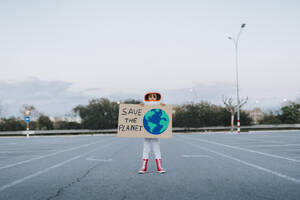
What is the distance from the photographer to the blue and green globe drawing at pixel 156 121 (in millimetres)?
6668

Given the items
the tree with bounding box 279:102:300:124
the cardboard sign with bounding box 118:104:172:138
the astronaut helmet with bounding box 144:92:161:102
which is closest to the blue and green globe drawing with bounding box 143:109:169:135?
the cardboard sign with bounding box 118:104:172:138

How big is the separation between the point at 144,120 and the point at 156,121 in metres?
0.30

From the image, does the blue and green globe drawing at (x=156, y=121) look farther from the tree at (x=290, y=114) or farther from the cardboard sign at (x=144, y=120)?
the tree at (x=290, y=114)

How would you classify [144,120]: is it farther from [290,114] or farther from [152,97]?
[290,114]

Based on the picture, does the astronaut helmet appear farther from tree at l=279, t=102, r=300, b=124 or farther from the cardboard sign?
tree at l=279, t=102, r=300, b=124

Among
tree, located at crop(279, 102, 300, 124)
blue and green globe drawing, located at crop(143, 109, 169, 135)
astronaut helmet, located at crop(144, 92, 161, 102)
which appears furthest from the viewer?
tree, located at crop(279, 102, 300, 124)

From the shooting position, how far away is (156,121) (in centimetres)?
677

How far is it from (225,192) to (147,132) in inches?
102

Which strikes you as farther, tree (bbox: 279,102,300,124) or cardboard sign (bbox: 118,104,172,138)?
tree (bbox: 279,102,300,124)

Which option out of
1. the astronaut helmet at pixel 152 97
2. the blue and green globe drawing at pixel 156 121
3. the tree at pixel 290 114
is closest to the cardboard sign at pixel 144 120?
the blue and green globe drawing at pixel 156 121

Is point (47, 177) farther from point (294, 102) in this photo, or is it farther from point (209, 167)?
point (294, 102)

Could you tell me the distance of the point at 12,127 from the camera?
176 ft

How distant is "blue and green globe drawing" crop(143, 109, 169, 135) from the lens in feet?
21.9

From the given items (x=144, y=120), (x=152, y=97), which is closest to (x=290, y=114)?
(x=152, y=97)
